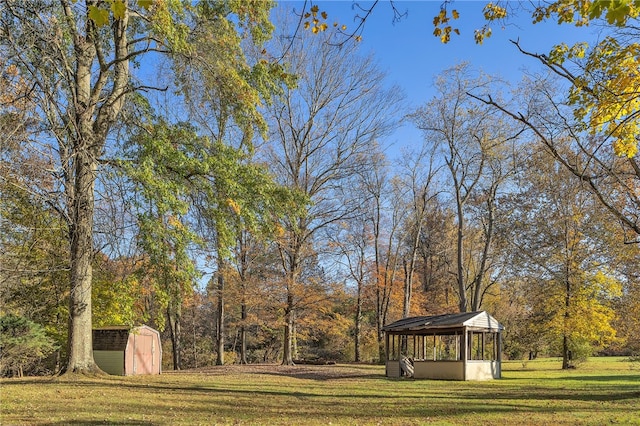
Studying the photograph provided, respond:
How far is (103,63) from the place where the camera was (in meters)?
13.3

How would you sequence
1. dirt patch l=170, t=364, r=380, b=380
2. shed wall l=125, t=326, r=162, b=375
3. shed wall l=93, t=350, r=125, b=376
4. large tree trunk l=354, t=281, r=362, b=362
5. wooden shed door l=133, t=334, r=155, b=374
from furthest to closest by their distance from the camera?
large tree trunk l=354, t=281, r=362, b=362 < wooden shed door l=133, t=334, r=155, b=374 < dirt patch l=170, t=364, r=380, b=380 < shed wall l=125, t=326, r=162, b=375 < shed wall l=93, t=350, r=125, b=376

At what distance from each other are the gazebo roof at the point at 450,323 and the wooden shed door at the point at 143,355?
9626mm

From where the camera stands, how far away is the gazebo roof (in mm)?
19406

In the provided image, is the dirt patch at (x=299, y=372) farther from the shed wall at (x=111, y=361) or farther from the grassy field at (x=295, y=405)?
the grassy field at (x=295, y=405)

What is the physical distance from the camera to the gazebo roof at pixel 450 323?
19406mm

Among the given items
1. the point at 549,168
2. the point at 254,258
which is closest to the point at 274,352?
the point at 254,258

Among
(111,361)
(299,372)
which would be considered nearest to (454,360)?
(299,372)

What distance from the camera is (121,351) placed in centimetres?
1917

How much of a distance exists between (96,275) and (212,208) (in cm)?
780

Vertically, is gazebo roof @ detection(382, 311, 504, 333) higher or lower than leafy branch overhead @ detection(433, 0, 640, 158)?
lower

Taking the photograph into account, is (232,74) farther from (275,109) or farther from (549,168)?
(549,168)

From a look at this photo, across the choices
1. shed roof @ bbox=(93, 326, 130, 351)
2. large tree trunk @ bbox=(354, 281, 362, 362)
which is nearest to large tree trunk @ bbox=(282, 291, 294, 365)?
shed roof @ bbox=(93, 326, 130, 351)

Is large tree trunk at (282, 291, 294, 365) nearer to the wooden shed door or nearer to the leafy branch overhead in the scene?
the wooden shed door

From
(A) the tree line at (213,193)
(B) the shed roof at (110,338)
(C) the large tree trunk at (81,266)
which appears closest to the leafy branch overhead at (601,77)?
(A) the tree line at (213,193)
